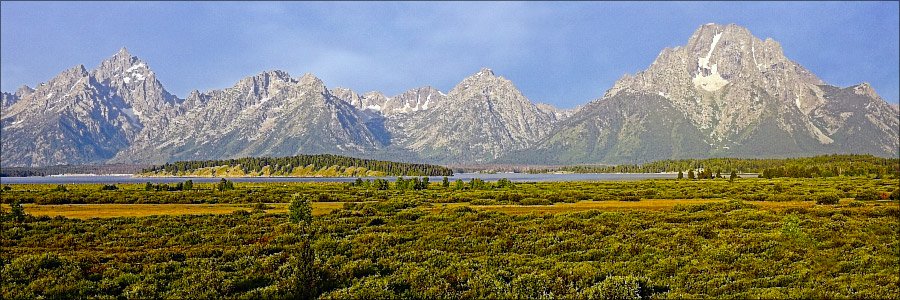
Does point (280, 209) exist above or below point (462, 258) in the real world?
below

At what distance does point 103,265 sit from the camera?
75.0ft

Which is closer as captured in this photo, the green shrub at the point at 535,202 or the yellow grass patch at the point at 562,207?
the yellow grass patch at the point at 562,207

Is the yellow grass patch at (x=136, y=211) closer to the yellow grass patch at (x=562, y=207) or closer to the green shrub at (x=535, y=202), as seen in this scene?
the yellow grass patch at (x=562, y=207)

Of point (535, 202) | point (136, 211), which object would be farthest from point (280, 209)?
point (535, 202)

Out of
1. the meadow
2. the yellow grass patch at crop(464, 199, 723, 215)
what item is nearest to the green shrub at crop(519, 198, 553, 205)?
the yellow grass patch at crop(464, 199, 723, 215)

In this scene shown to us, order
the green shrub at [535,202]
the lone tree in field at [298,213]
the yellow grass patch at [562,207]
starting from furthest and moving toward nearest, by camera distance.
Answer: the green shrub at [535,202]
the yellow grass patch at [562,207]
the lone tree in field at [298,213]

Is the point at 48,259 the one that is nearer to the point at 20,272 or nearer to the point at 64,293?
the point at 20,272

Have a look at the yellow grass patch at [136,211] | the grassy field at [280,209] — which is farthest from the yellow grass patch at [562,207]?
the yellow grass patch at [136,211]

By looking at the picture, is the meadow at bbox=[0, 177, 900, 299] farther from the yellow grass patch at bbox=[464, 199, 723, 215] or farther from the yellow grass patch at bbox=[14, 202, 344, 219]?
the yellow grass patch at bbox=[14, 202, 344, 219]

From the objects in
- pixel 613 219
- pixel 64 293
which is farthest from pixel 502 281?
pixel 613 219

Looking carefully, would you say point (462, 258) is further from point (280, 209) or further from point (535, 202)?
point (535, 202)

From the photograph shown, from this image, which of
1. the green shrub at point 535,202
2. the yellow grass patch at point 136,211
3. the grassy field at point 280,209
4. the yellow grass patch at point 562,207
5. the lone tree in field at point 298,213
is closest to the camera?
the lone tree in field at point 298,213

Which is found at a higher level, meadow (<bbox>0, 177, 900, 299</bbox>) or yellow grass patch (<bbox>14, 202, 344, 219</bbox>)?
meadow (<bbox>0, 177, 900, 299</bbox>)

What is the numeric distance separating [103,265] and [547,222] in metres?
28.4
